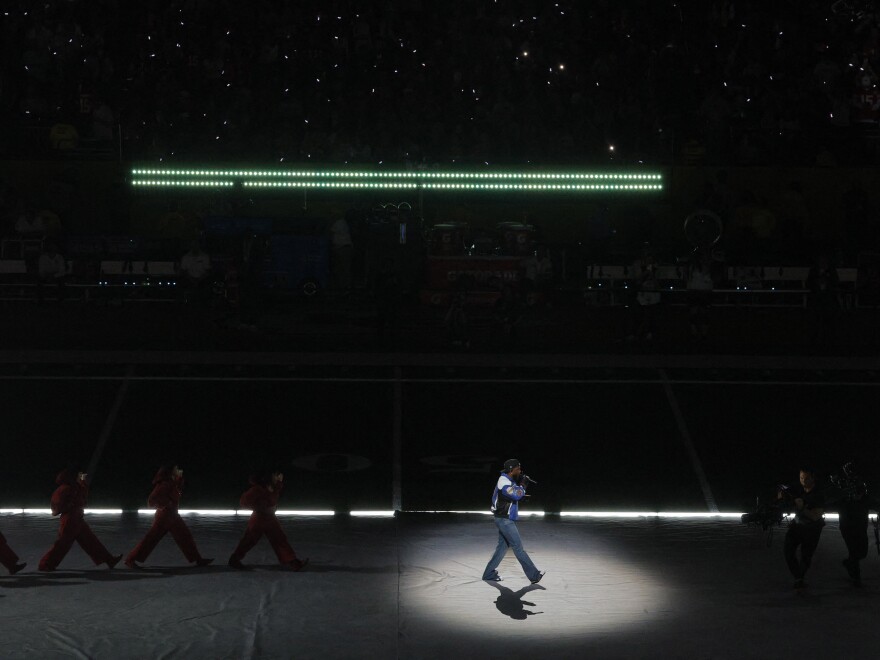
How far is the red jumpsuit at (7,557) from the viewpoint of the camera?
548 inches

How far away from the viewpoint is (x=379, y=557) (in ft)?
49.5

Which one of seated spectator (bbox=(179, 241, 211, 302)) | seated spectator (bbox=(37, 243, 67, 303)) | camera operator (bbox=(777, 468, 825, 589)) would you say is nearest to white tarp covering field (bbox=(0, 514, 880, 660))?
camera operator (bbox=(777, 468, 825, 589))

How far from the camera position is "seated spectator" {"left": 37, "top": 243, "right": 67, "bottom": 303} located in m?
27.7

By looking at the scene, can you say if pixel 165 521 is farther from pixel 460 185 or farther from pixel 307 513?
pixel 460 185

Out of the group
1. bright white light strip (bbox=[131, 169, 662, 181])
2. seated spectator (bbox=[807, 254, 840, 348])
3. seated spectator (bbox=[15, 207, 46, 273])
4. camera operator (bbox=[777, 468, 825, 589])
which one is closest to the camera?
camera operator (bbox=[777, 468, 825, 589])

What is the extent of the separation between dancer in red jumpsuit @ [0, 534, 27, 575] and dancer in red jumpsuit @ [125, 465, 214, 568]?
112 cm

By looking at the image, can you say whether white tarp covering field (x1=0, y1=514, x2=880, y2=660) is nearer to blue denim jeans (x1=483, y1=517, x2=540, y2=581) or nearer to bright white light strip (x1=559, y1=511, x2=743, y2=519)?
blue denim jeans (x1=483, y1=517, x2=540, y2=581)

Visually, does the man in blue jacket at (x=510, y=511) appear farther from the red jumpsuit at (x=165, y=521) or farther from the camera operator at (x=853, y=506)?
the red jumpsuit at (x=165, y=521)

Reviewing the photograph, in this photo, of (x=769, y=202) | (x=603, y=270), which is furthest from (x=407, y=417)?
(x=769, y=202)

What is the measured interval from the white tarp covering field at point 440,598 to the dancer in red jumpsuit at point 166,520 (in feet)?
0.55

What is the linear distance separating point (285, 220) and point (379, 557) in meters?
15.4

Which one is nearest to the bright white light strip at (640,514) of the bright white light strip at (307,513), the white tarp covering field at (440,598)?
the white tarp covering field at (440,598)

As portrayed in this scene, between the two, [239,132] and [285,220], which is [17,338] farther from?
[239,132]

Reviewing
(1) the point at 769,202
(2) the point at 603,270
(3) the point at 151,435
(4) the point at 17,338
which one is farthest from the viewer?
(1) the point at 769,202
